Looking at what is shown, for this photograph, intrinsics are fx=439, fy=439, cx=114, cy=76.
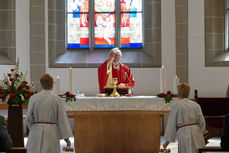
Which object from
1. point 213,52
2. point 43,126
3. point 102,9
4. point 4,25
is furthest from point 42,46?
point 43,126

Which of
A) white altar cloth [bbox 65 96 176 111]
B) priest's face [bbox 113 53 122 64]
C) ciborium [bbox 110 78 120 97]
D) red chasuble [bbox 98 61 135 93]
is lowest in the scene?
white altar cloth [bbox 65 96 176 111]

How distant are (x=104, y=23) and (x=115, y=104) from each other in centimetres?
528

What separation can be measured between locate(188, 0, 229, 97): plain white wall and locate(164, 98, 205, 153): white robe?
563cm

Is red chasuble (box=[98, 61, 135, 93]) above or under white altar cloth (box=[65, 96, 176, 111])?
above

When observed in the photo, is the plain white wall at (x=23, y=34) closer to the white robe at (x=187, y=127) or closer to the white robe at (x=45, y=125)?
the white robe at (x=45, y=125)

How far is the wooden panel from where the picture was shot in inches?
317

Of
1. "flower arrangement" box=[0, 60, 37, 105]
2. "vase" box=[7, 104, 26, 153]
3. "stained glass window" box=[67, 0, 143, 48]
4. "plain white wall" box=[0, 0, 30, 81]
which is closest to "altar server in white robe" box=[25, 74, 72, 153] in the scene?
"vase" box=[7, 104, 26, 153]

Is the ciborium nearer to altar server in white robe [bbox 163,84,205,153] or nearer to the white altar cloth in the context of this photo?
the white altar cloth

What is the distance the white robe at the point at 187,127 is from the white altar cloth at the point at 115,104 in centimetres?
156

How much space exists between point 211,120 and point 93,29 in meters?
4.88

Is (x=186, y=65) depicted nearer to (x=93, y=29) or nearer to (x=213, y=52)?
(x=213, y=52)

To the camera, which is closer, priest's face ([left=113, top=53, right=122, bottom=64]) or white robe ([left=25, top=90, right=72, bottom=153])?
white robe ([left=25, top=90, right=72, bottom=153])

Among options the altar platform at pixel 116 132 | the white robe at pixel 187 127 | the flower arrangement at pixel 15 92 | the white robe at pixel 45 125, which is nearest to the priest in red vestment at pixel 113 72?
the altar platform at pixel 116 132

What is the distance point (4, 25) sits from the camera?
12.1 metres
